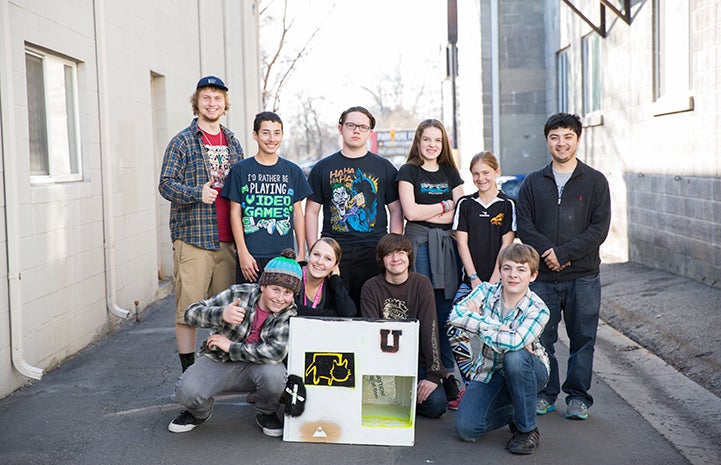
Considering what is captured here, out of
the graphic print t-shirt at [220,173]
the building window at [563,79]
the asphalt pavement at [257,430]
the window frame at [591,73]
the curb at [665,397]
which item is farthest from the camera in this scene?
the building window at [563,79]

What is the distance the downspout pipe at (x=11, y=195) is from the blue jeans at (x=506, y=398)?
3.28 metres

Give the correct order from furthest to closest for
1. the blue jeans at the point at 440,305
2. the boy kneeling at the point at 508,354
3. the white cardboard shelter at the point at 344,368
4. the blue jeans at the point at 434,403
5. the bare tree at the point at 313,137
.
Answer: the bare tree at the point at 313,137 → the blue jeans at the point at 440,305 → the blue jeans at the point at 434,403 → the white cardboard shelter at the point at 344,368 → the boy kneeling at the point at 508,354

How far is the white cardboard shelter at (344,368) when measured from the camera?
535cm

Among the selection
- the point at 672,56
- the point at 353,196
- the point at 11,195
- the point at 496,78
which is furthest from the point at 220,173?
the point at 496,78

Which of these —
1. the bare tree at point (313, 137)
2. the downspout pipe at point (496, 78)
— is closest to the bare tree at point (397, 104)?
the bare tree at point (313, 137)

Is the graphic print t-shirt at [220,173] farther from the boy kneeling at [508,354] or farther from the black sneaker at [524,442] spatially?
the black sneaker at [524,442]

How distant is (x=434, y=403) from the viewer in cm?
583

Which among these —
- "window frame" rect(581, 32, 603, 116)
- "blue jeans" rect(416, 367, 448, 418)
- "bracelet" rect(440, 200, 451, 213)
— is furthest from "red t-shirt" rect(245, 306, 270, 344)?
"window frame" rect(581, 32, 603, 116)

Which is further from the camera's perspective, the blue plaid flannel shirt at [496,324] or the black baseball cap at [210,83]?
the black baseball cap at [210,83]

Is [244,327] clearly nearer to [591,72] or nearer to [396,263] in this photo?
[396,263]

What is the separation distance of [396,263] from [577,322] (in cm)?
127

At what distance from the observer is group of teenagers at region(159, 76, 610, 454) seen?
5426mm

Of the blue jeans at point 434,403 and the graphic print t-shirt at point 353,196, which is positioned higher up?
the graphic print t-shirt at point 353,196

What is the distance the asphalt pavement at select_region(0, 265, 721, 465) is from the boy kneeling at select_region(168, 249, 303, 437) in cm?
20
